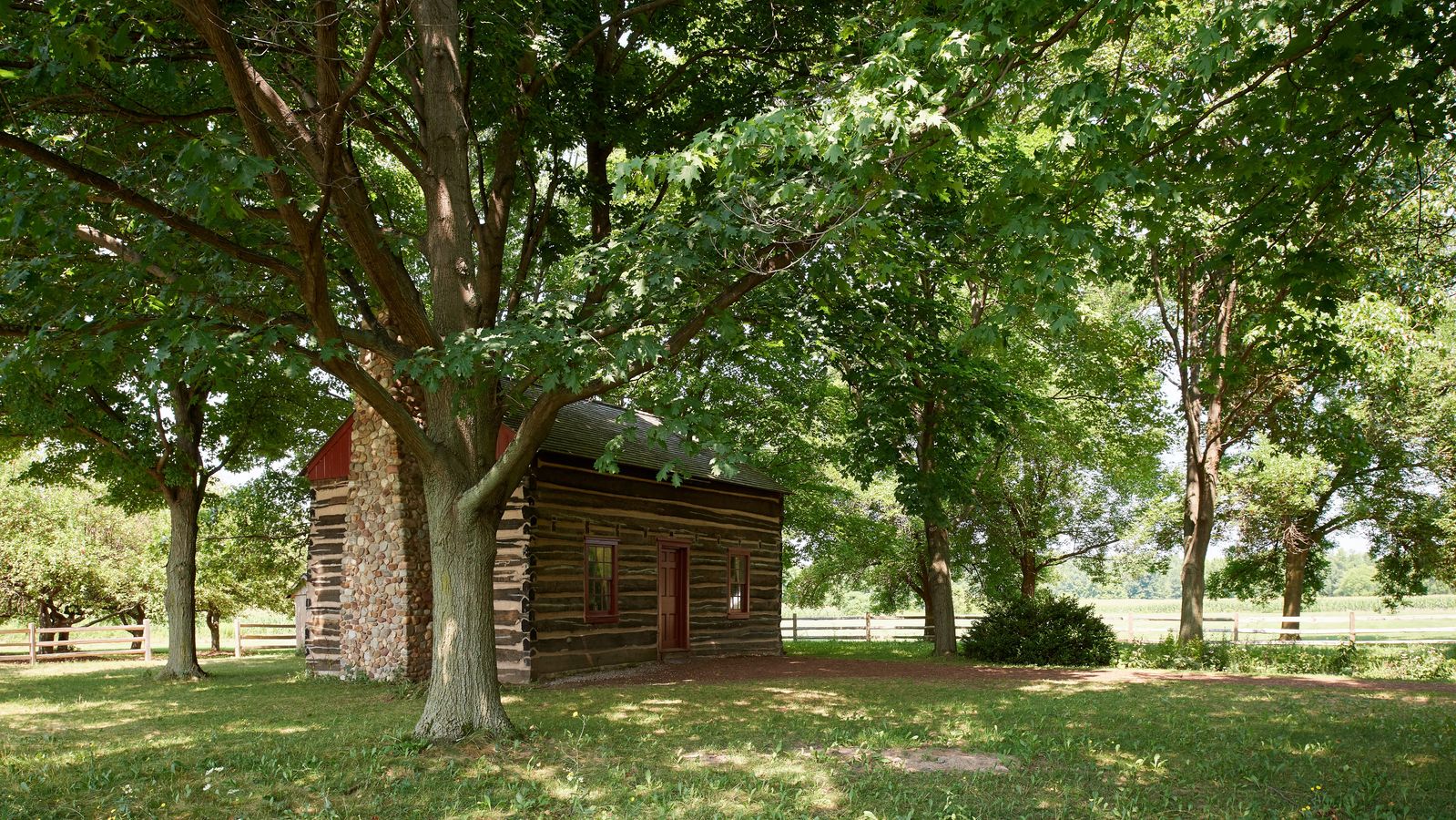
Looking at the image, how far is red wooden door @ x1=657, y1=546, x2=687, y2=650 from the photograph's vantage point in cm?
1897

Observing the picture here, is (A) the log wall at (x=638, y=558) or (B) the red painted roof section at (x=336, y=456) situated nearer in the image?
(A) the log wall at (x=638, y=558)

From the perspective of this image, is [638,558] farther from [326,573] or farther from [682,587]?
[326,573]

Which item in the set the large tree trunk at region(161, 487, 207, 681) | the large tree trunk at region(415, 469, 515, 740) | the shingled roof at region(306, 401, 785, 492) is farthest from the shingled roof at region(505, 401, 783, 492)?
the large tree trunk at region(161, 487, 207, 681)

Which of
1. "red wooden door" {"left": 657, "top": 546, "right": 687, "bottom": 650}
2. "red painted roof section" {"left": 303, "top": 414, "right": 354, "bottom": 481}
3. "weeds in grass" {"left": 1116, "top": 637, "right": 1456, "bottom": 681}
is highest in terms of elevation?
"red painted roof section" {"left": 303, "top": 414, "right": 354, "bottom": 481}

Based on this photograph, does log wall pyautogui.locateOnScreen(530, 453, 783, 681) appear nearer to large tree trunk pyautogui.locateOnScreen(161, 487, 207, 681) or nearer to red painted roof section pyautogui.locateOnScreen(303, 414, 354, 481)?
red painted roof section pyautogui.locateOnScreen(303, 414, 354, 481)

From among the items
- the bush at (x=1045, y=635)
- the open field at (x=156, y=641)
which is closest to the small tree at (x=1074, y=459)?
the bush at (x=1045, y=635)

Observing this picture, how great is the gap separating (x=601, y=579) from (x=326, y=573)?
5272 mm

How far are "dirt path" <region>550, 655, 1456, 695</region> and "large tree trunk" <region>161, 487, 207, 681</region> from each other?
7.67 meters

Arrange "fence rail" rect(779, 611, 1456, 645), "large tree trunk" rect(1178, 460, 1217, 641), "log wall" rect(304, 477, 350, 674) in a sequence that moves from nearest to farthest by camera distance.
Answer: "log wall" rect(304, 477, 350, 674) < "large tree trunk" rect(1178, 460, 1217, 641) < "fence rail" rect(779, 611, 1456, 645)

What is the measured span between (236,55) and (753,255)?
442 cm

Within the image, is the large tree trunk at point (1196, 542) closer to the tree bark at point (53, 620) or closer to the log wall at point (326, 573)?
the log wall at point (326, 573)

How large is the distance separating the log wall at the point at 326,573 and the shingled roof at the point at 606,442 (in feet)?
13.5

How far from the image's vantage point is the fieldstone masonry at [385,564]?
1502 centimetres

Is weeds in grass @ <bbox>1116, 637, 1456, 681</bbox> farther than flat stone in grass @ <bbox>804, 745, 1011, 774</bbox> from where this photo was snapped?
Yes
